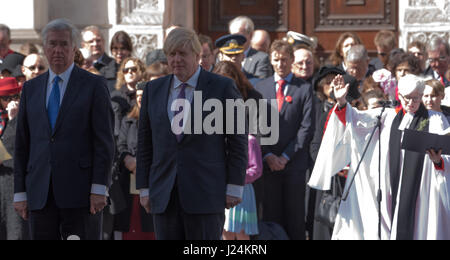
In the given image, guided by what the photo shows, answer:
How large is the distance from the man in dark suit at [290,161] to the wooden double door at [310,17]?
3.64 metres

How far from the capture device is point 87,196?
5660 millimetres

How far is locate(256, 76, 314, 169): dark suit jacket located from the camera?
8883 millimetres

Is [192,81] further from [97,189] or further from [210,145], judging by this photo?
[97,189]

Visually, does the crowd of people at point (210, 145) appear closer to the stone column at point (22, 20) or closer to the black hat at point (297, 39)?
the black hat at point (297, 39)

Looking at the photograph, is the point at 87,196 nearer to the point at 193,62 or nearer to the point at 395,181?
the point at 193,62

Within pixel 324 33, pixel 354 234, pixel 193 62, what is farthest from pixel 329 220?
pixel 324 33

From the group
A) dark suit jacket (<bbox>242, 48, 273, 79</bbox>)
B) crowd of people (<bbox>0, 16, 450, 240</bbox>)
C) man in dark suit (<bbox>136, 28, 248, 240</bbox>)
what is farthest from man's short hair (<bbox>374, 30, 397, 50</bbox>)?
man in dark suit (<bbox>136, 28, 248, 240</bbox>)

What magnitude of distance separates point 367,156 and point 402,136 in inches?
19.1

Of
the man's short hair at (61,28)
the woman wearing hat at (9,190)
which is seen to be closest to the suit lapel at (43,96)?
the man's short hair at (61,28)

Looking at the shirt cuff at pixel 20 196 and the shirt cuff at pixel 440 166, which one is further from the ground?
the shirt cuff at pixel 20 196

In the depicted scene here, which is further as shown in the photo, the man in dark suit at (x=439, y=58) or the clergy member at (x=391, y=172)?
the man in dark suit at (x=439, y=58)

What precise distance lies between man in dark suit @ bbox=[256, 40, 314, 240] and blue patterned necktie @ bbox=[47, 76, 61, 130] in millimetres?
3406

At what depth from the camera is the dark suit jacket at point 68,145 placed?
18.4 ft
